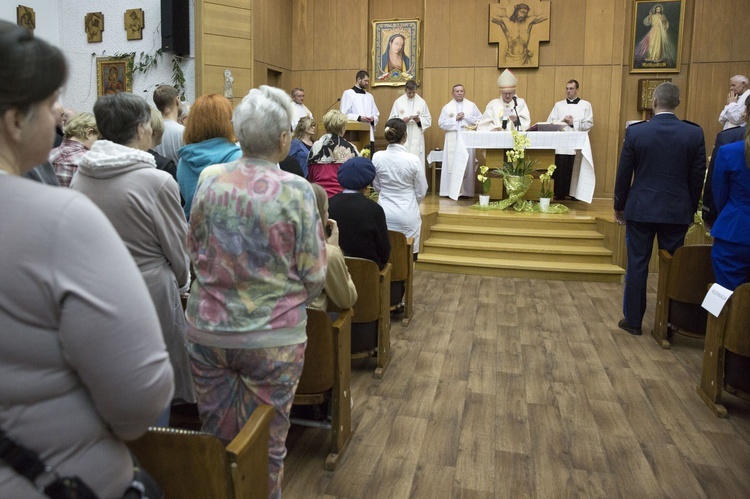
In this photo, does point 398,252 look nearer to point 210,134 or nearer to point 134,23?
point 210,134

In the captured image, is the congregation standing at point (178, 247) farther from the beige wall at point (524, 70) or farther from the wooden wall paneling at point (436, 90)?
the wooden wall paneling at point (436, 90)

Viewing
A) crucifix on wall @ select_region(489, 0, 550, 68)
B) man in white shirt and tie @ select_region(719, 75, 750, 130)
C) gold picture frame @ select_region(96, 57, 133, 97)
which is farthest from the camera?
crucifix on wall @ select_region(489, 0, 550, 68)

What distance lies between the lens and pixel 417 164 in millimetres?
4926

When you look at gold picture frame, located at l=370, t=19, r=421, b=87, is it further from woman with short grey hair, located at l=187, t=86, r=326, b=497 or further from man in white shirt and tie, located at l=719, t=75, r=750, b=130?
woman with short grey hair, located at l=187, t=86, r=326, b=497

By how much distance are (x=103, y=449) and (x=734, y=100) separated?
8813 millimetres

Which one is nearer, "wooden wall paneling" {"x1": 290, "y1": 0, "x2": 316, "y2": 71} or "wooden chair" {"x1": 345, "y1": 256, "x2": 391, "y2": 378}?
"wooden chair" {"x1": 345, "y1": 256, "x2": 391, "y2": 378}

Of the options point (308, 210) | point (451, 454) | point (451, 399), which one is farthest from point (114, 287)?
point (451, 399)

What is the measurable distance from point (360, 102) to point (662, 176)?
6.62 meters

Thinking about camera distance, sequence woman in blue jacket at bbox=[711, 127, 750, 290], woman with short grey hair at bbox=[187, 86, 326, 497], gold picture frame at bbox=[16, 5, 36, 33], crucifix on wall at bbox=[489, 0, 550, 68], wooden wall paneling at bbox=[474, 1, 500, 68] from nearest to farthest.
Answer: woman with short grey hair at bbox=[187, 86, 326, 497], woman in blue jacket at bbox=[711, 127, 750, 290], gold picture frame at bbox=[16, 5, 36, 33], crucifix on wall at bbox=[489, 0, 550, 68], wooden wall paneling at bbox=[474, 1, 500, 68]

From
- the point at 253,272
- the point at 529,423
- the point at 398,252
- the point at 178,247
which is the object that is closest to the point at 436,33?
the point at 398,252

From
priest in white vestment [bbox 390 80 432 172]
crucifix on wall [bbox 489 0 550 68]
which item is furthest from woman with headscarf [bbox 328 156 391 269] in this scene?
crucifix on wall [bbox 489 0 550 68]

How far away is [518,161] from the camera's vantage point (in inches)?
305

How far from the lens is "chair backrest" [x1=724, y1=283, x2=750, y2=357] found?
120 inches

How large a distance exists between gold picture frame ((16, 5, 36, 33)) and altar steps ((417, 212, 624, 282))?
6.42 metres
